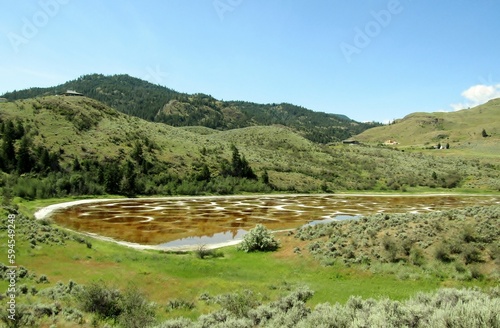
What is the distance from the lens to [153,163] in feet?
327

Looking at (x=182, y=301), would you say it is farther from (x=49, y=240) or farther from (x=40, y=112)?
(x=40, y=112)

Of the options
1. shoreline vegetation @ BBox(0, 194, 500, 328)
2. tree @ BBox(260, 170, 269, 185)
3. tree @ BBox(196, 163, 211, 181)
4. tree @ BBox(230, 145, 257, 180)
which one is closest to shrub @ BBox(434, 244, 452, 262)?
shoreline vegetation @ BBox(0, 194, 500, 328)

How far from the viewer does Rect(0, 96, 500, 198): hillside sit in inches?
3172

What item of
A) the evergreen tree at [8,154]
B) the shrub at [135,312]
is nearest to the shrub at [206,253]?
the shrub at [135,312]

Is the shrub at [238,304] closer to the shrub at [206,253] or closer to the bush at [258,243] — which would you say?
the shrub at [206,253]

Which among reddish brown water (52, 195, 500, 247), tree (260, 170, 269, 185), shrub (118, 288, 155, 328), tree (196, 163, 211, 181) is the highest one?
tree (196, 163, 211, 181)

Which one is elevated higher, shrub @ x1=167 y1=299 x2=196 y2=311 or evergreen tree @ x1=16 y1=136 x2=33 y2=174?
evergreen tree @ x1=16 y1=136 x2=33 y2=174

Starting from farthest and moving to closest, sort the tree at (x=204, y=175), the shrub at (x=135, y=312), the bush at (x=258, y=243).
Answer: the tree at (x=204, y=175) < the bush at (x=258, y=243) < the shrub at (x=135, y=312)

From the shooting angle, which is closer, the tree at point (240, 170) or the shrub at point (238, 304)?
the shrub at point (238, 304)

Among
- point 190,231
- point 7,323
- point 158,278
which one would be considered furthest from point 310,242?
point 7,323

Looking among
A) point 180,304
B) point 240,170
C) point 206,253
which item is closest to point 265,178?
point 240,170

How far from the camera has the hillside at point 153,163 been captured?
264ft

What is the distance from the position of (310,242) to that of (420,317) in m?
20.4

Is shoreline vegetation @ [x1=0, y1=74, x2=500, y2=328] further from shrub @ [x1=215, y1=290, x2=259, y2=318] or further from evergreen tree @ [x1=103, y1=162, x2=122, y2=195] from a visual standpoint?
evergreen tree @ [x1=103, y1=162, x2=122, y2=195]
